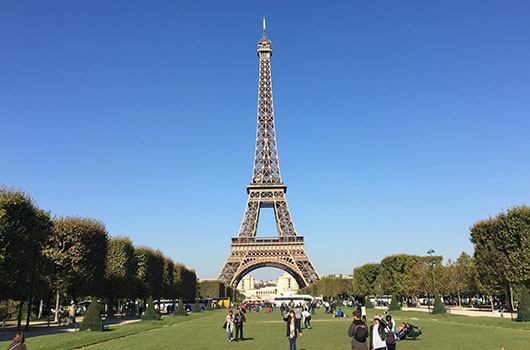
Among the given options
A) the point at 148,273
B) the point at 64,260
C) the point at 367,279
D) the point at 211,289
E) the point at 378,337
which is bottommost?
the point at 378,337

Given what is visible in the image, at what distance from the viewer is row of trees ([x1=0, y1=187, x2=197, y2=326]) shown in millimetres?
33941

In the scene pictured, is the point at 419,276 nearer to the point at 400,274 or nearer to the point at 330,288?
the point at 400,274

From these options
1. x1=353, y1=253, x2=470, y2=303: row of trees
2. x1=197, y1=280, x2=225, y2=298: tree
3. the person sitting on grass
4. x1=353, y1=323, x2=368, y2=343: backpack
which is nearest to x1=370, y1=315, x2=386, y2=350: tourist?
x1=353, y1=323, x2=368, y2=343: backpack

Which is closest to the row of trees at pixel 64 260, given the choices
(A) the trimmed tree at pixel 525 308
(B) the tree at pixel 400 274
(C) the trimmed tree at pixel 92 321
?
(C) the trimmed tree at pixel 92 321

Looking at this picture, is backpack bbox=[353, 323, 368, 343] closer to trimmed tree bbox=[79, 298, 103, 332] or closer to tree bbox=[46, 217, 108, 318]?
trimmed tree bbox=[79, 298, 103, 332]

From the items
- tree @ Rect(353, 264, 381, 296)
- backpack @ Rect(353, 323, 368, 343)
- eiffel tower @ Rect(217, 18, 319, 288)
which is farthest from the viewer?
eiffel tower @ Rect(217, 18, 319, 288)

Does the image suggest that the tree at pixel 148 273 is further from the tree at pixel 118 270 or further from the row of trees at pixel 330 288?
the row of trees at pixel 330 288

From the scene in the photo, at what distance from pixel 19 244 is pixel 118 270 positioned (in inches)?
771

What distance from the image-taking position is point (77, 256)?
1727 inches

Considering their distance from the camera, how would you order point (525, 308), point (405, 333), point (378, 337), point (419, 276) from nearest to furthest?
point (378, 337)
point (405, 333)
point (525, 308)
point (419, 276)

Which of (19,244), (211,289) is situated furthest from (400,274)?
(19,244)

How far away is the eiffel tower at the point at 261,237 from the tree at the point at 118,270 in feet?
146

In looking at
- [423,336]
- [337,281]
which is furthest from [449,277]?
[423,336]

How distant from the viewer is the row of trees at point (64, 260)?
3394 centimetres
